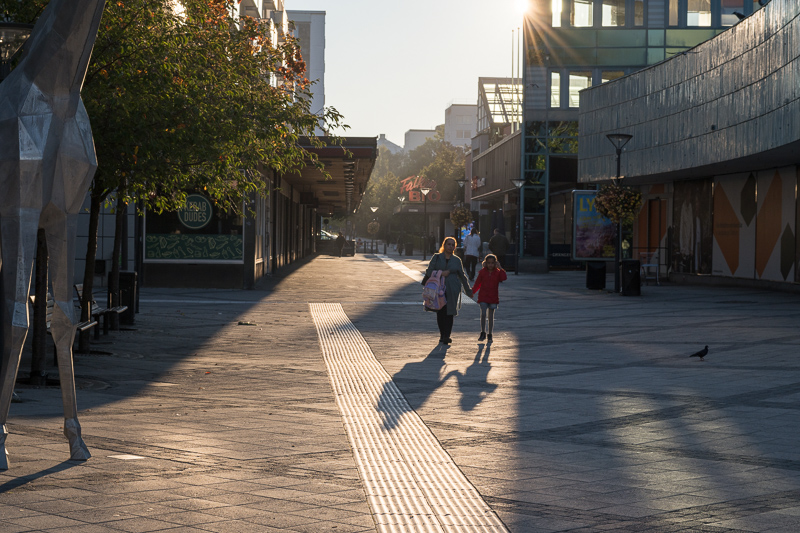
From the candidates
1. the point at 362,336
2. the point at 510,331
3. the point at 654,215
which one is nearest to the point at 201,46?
the point at 362,336

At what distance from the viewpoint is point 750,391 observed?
348 inches

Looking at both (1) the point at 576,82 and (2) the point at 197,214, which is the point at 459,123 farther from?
(2) the point at 197,214

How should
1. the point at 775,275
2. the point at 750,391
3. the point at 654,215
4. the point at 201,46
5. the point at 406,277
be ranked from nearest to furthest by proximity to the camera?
the point at 750,391
the point at 201,46
the point at 775,275
the point at 406,277
the point at 654,215

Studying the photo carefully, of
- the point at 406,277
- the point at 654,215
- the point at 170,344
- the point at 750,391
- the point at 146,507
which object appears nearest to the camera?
the point at 146,507

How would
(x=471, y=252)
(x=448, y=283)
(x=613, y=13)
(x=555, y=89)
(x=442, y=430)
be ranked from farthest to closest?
(x=555, y=89) < (x=613, y=13) < (x=471, y=252) < (x=448, y=283) < (x=442, y=430)

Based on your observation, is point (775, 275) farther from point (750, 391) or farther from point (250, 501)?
point (250, 501)

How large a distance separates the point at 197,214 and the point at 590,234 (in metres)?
13.1

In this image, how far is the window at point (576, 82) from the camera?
3978 cm

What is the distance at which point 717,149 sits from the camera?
2383cm

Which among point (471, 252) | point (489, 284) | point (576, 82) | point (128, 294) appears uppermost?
Result: point (576, 82)

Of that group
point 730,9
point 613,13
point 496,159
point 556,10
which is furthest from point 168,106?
point 496,159

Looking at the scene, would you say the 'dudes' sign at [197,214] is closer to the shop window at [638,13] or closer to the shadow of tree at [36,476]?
the shadow of tree at [36,476]

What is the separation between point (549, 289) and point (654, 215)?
9758mm

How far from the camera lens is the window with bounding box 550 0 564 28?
3900 cm
